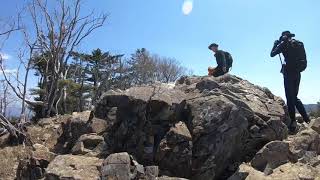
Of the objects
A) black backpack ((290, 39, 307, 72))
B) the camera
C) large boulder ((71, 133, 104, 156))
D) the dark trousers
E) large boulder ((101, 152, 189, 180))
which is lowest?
large boulder ((101, 152, 189, 180))

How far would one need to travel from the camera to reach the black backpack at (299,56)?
1046cm

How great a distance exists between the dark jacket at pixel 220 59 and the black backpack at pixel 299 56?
117 inches

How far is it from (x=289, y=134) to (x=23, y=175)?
21.9 ft

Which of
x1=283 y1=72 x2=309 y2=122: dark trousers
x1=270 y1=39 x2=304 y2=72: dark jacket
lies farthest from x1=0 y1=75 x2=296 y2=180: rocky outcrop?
x1=270 y1=39 x2=304 y2=72: dark jacket

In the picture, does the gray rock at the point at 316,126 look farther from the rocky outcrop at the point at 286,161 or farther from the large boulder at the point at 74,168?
the large boulder at the point at 74,168

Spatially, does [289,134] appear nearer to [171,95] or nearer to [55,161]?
[171,95]

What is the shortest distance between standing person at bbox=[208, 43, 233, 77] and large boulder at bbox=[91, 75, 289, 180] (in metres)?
2.42

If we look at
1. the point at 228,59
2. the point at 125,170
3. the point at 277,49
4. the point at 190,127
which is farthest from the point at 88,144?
the point at 228,59

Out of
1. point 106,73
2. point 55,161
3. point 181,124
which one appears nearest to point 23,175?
point 55,161

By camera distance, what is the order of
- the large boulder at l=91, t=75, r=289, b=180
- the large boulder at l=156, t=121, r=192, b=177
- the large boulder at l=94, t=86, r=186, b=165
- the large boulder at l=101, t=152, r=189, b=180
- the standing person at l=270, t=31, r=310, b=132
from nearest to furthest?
the large boulder at l=101, t=152, r=189, b=180
the large boulder at l=156, t=121, r=192, b=177
the large boulder at l=91, t=75, r=289, b=180
the large boulder at l=94, t=86, r=186, b=165
the standing person at l=270, t=31, r=310, b=132

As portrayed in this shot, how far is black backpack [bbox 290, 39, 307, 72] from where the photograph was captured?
10461 mm

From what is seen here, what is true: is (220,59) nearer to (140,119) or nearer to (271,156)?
(140,119)

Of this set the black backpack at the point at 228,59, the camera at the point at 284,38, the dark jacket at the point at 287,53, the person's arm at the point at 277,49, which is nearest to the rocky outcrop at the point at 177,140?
the dark jacket at the point at 287,53

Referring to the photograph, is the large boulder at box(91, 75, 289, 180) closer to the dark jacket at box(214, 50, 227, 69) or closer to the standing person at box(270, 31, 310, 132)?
the standing person at box(270, 31, 310, 132)
